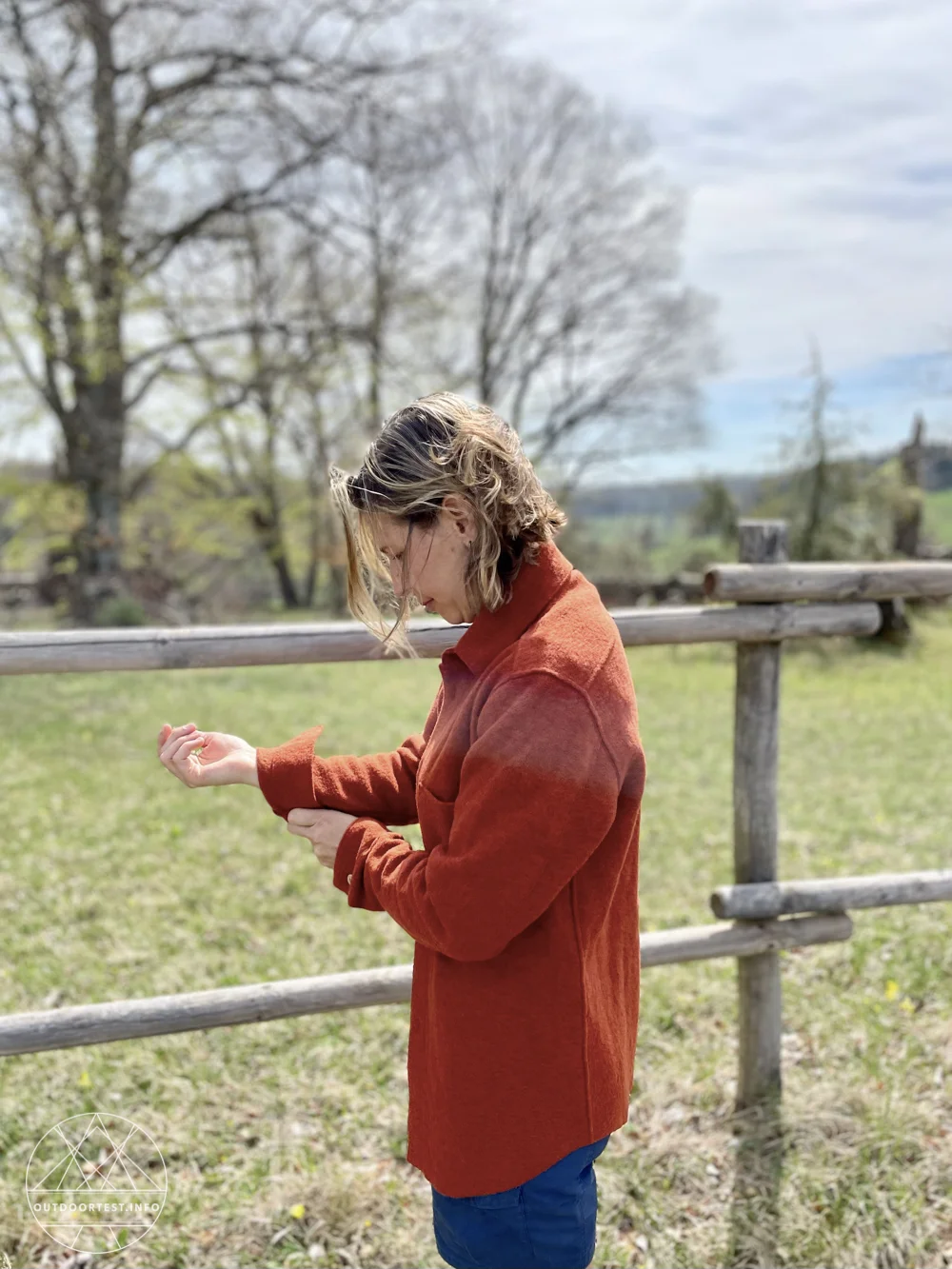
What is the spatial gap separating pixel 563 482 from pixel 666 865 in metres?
17.7

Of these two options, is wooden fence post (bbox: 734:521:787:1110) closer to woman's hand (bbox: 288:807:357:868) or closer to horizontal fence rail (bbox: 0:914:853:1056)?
horizontal fence rail (bbox: 0:914:853:1056)

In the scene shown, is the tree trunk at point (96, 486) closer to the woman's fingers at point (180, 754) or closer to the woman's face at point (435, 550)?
the woman's fingers at point (180, 754)

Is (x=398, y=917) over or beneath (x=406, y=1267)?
over

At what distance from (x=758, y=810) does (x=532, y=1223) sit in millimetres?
1681

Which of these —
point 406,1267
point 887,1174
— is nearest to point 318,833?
point 406,1267

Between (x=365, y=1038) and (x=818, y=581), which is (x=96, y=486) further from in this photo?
(x=818, y=581)

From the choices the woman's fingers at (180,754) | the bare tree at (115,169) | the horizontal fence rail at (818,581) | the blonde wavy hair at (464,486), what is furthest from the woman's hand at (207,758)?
the bare tree at (115,169)

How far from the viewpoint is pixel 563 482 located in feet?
73.0

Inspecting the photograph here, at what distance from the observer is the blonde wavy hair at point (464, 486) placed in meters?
1.31

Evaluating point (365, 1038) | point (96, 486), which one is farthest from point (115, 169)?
point (365, 1038)

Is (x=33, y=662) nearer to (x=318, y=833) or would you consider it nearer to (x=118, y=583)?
(x=318, y=833)

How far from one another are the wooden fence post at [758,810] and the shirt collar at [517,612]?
157cm

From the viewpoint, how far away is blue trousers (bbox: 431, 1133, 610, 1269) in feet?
4.82

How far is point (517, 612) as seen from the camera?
4.56ft
